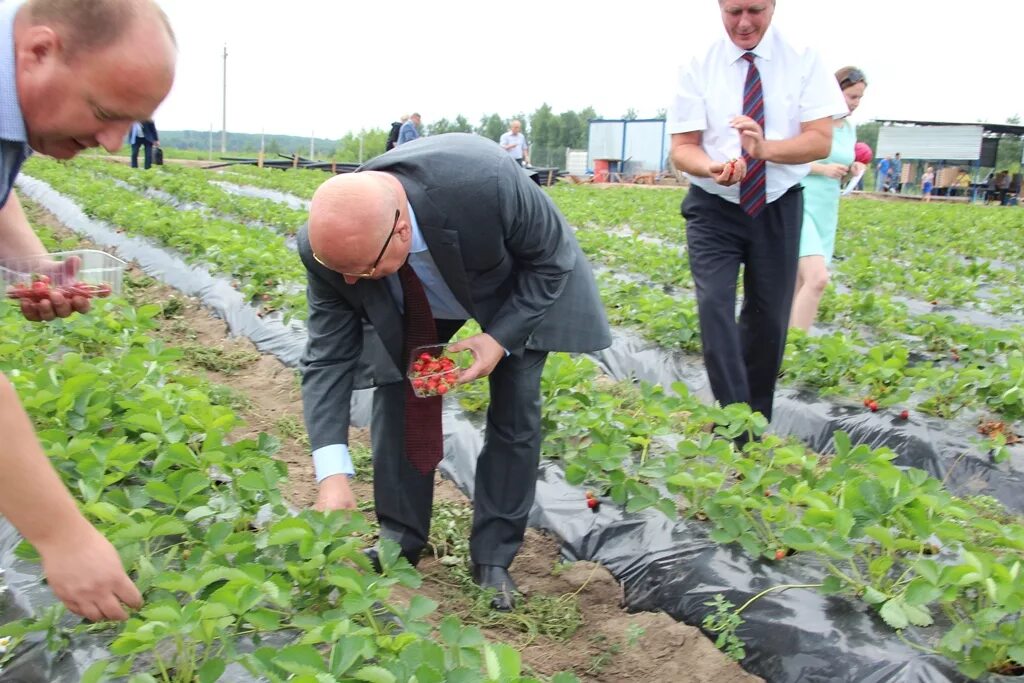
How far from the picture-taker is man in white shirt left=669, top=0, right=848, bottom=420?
3.28 meters

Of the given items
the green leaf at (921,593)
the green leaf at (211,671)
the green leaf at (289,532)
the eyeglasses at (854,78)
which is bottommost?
the green leaf at (211,671)

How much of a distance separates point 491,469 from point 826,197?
290 cm

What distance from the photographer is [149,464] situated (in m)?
2.50

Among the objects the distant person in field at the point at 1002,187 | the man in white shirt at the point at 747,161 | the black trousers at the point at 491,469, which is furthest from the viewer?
the distant person in field at the point at 1002,187

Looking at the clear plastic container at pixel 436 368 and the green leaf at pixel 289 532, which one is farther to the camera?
the clear plastic container at pixel 436 368

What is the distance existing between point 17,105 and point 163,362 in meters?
2.00

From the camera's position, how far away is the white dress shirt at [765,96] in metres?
3.31

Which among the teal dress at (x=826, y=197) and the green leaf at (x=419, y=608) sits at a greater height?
the teal dress at (x=826, y=197)

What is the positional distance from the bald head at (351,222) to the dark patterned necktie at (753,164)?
1.75 meters

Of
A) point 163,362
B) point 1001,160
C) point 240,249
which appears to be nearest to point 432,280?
point 163,362

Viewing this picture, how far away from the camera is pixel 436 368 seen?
2.23m

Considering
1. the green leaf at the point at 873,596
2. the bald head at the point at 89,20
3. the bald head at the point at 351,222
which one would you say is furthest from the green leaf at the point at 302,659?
the green leaf at the point at 873,596

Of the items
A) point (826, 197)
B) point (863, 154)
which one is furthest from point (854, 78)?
point (863, 154)

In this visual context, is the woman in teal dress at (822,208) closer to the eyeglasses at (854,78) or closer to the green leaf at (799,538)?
the eyeglasses at (854,78)
